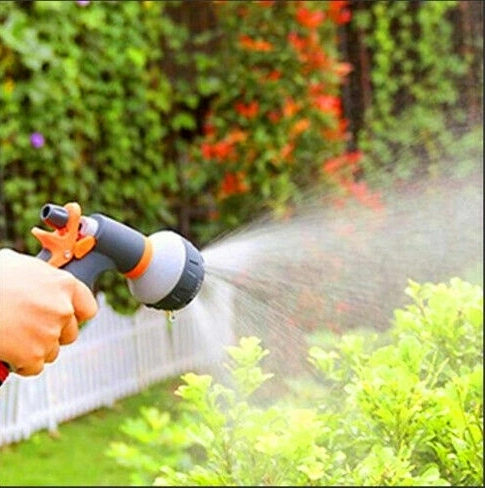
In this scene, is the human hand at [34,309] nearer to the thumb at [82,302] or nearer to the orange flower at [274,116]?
the thumb at [82,302]

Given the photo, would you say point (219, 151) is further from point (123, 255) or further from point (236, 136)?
point (123, 255)

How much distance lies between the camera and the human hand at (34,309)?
4.42 feet

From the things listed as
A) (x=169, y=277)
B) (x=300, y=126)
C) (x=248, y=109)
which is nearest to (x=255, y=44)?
(x=248, y=109)

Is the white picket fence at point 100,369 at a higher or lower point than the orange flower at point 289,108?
lower

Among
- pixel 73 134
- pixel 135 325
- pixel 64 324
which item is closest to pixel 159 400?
pixel 135 325

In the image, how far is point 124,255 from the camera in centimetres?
147

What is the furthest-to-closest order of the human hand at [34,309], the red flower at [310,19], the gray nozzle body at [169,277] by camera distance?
the red flower at [310,19] → the gray nozzle body at [169,277] → the human hand at [34,309]

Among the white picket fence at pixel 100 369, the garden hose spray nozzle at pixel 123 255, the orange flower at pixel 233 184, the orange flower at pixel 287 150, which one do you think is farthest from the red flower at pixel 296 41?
the garden hose spray nozzle at pixel 123 255

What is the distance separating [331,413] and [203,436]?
0.18m

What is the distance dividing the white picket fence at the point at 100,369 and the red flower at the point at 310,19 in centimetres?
128

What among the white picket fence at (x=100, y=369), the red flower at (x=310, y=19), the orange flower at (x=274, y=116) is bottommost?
the white picket fence at (x=100, y=369)

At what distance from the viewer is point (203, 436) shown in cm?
176

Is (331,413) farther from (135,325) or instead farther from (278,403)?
(135,325)

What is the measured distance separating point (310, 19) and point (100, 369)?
1.66 meters
